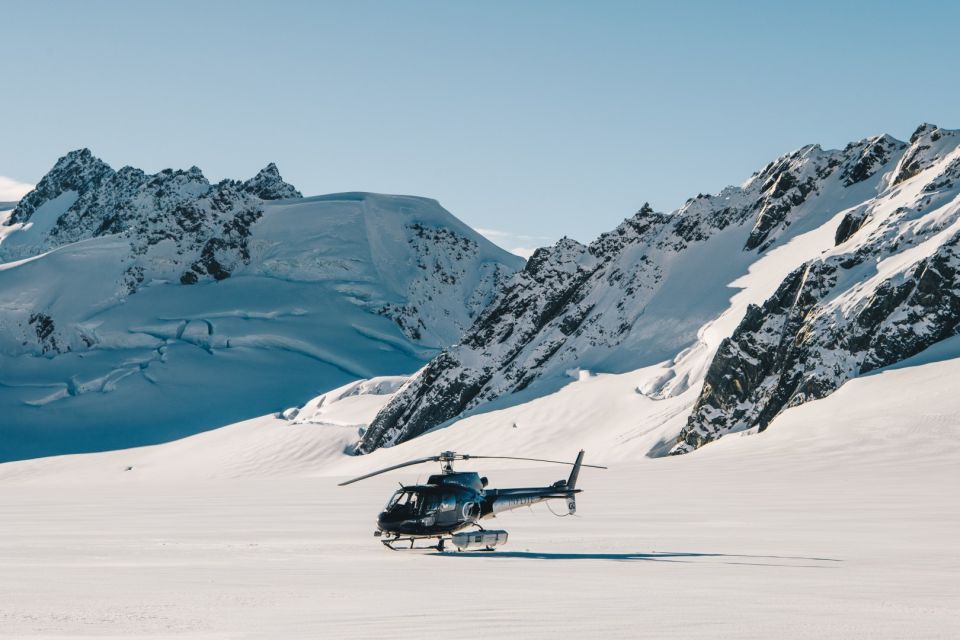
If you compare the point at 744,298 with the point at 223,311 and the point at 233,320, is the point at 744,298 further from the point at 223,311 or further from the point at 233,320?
the point at 223,311

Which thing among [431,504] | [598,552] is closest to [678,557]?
[598,552]

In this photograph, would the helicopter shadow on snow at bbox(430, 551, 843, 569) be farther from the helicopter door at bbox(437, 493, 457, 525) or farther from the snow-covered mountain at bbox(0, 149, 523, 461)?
the snow-covered mountain at bbox(0, 149, 523, 461)

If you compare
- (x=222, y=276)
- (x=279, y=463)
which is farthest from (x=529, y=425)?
(x=222, y=276)

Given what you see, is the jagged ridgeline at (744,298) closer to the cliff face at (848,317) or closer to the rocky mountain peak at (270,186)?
the cliff face at (848,317)

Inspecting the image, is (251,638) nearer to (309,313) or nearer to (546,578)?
(546,578)

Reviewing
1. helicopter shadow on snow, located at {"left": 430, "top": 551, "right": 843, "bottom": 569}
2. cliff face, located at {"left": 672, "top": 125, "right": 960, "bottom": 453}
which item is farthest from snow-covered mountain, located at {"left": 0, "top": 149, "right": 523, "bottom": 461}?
helicopter shadow on snow, located at {"left": 430, "top": 551, "right": 843, "bottom": 569}

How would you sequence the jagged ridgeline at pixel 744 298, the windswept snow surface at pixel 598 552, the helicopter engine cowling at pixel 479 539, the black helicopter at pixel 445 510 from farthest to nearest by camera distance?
the jagged ridgeline at pixel 744 298 < the black helicopter at pixel 445 510 < the helicopter engine cowling at pixel 479 539 < the windswept snow surface at pixel 598 552

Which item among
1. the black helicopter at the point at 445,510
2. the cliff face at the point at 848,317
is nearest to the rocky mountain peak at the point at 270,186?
the cliff face at the point at 848,317
